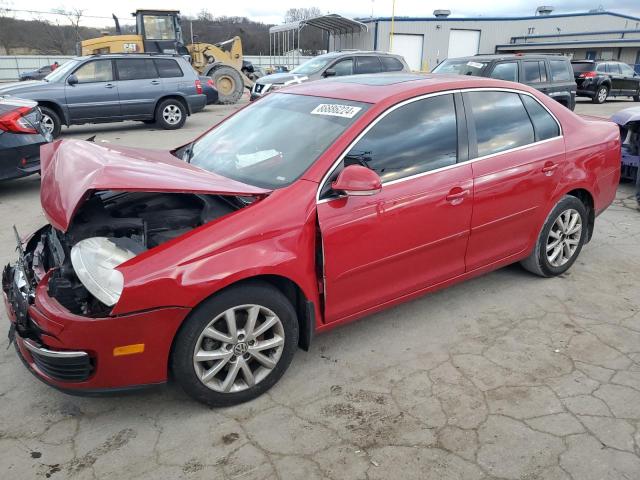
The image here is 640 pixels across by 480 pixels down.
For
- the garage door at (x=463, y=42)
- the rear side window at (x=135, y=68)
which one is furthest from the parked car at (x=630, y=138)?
the garage door at (x=463, y=42)

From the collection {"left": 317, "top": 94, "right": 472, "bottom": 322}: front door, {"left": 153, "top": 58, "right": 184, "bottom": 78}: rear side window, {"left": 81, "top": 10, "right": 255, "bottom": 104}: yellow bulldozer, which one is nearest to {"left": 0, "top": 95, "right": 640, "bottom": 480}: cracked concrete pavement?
{"left": 317, "top": 94, "right": 472, "bottom": 322}: front door

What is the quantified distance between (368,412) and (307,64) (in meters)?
12.5

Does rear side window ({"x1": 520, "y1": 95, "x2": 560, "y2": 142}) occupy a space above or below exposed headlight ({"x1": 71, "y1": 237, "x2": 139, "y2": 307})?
above

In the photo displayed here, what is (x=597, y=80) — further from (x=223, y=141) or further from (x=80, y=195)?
(x=80, y=195)

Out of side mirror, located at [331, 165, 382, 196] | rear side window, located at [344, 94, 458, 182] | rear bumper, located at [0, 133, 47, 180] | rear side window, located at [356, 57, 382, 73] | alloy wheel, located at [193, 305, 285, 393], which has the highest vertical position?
rear side window, located at [356, 57, 382, 73]

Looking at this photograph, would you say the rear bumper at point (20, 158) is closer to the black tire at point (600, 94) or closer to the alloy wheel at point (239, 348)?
the alloy wheel at point (239, 348)

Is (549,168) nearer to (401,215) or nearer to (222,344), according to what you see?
(401,215)

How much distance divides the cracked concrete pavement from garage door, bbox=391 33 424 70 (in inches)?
1459

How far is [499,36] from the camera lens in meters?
40.0

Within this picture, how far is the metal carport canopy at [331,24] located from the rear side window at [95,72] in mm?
15574

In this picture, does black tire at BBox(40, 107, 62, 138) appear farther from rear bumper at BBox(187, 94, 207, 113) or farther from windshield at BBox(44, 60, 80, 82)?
rear bumper at BBox(187, 94, 207, 113)

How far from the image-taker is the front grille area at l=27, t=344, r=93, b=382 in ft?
7.75

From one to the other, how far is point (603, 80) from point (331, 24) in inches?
563

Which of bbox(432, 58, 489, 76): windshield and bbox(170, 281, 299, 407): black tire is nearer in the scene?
bbox(170, 281, 299, 407): black tire
